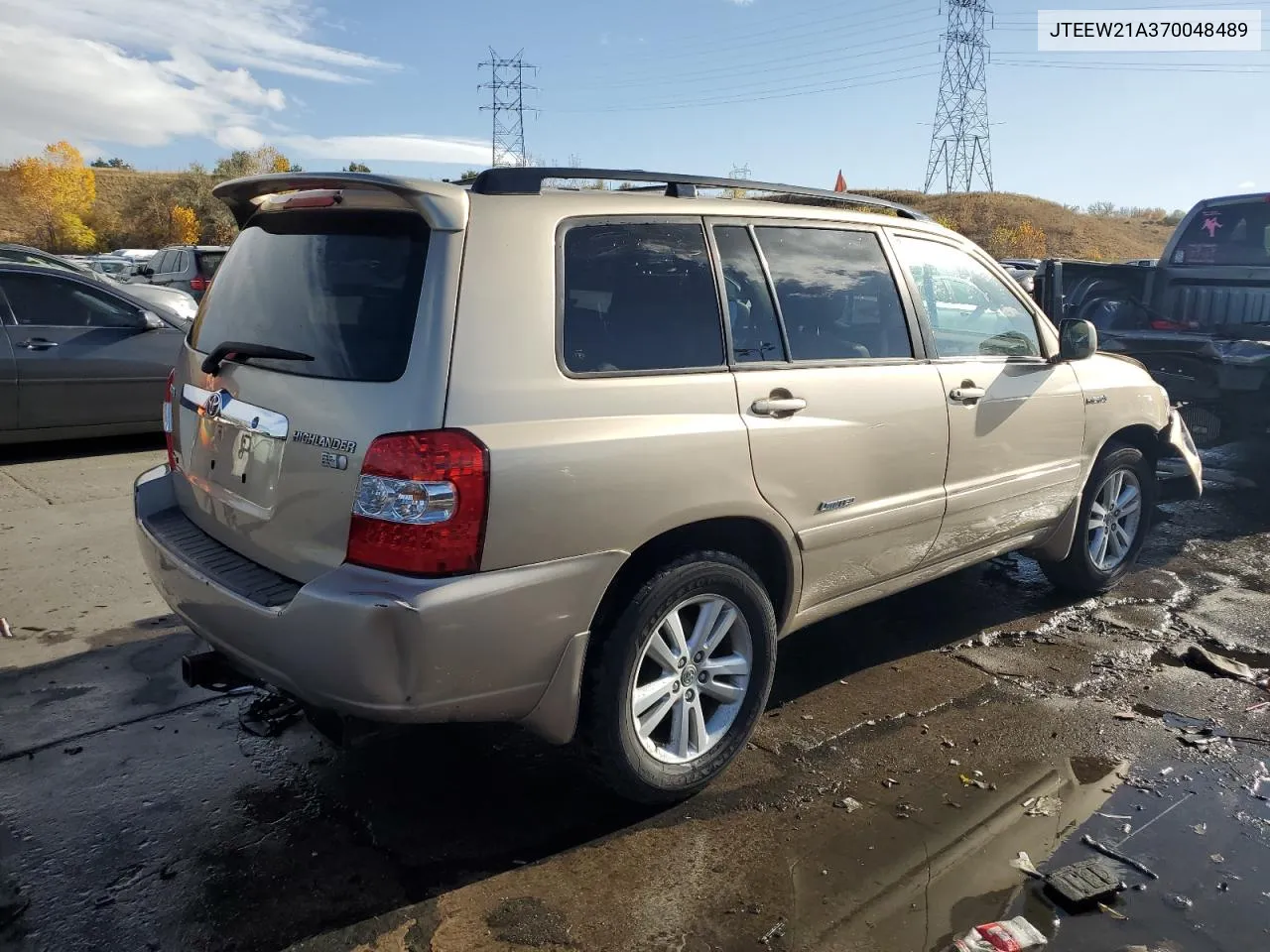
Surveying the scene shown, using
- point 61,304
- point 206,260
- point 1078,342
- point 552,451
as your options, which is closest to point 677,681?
point 552,451

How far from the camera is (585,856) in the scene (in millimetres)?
2840

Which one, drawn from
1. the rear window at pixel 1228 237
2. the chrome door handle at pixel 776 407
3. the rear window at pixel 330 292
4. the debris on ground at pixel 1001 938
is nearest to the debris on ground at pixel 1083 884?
the debris on ground at pixel 1001 938

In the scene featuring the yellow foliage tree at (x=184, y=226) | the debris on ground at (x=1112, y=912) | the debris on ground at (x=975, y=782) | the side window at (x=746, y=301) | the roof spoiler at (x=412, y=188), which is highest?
the yellow foliage tree at (x=184, y=226)

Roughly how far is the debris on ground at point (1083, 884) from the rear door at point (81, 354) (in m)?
7.53

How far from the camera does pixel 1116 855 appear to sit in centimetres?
290

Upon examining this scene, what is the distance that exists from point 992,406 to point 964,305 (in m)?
0.47

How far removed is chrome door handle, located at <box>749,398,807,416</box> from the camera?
3113 millimetres

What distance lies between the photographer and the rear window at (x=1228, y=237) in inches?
318

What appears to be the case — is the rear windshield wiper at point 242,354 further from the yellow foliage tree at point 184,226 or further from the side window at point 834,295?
the yellow foliage tree at point 184,226

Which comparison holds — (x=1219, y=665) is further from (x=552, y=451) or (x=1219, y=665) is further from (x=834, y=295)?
(x=552, y=451)

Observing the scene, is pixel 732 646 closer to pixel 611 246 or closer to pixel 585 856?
pixel 585 856

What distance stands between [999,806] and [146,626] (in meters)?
3.67

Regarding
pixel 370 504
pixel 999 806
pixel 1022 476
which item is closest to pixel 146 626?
pixel 370 504

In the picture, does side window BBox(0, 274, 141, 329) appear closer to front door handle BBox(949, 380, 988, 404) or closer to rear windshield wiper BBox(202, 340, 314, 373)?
rear windshield wiper BBox(202, 340, 314, 373)
